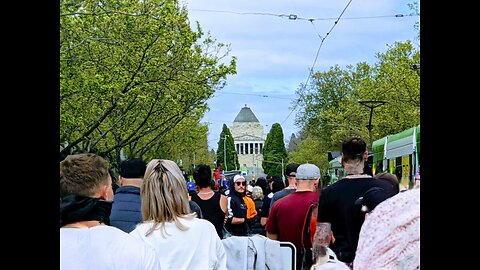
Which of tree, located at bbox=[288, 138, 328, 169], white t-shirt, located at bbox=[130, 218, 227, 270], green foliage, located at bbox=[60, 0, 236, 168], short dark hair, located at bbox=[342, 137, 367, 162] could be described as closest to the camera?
white t-shirt, located at bbox=[130, 218, 227, 270]

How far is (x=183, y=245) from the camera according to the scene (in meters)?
4.23

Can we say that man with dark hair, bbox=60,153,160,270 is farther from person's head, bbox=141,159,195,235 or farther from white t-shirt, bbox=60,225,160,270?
person's head, bbox=141,159,195,235

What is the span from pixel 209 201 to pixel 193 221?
393cm

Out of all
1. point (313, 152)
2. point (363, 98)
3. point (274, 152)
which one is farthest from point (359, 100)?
point (274, 152)

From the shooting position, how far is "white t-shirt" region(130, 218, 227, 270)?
13.8 ft

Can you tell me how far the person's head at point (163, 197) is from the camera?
4.29 metres

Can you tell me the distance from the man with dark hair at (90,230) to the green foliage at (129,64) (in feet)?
57.4

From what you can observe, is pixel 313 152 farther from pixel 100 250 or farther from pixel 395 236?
pixel 395 236

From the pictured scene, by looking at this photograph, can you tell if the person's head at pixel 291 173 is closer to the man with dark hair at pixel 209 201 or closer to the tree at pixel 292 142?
the man with dark hair at pixel 209 201

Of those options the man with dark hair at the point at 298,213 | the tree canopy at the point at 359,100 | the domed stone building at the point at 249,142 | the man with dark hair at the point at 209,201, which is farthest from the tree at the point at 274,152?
the man with dark hair at the point at 298,213

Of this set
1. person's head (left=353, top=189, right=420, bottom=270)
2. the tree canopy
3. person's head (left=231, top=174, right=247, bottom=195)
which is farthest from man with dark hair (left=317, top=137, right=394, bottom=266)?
the tree canopy

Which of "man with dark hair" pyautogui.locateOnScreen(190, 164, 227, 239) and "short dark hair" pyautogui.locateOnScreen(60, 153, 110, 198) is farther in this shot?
"man with dark hair" pyautogui.locateOnScreen(190, 164, 227, 239)
